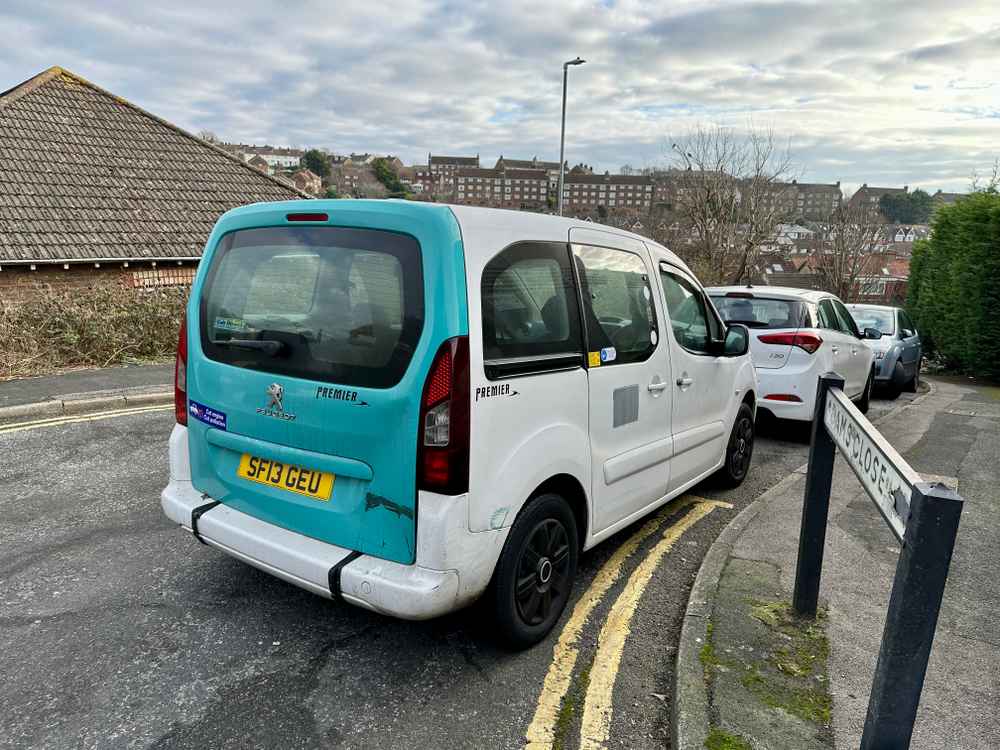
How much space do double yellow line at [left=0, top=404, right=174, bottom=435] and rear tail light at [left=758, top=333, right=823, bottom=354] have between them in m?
6.86

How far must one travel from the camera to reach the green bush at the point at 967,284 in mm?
13672

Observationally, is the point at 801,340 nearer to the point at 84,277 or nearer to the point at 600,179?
the point at 84,277

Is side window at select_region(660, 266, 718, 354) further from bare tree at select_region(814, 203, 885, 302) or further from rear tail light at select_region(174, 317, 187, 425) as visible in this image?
bare tree at select_region(814, 203, 885, 302)

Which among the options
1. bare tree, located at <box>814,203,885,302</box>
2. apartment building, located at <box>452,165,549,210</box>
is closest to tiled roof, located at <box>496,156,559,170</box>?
apartment building, located at <box>452,165,549,210</box>

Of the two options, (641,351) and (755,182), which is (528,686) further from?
(755,182)

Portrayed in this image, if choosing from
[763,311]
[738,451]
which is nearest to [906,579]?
[738,451]

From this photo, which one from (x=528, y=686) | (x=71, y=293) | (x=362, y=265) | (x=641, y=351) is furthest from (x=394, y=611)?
(x=71, y=293)

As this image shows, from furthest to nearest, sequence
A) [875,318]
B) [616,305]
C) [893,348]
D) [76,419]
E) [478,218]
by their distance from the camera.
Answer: [875,318], [893,348], [76,419], [616,305], [478,218]

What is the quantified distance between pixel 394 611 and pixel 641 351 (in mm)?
2008

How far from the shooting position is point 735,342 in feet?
16.5

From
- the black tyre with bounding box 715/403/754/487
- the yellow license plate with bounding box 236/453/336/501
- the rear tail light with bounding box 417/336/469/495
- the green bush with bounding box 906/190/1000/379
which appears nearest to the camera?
the rear tail light with bounding box 417/336/469/495

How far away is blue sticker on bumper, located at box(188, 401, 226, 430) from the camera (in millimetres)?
3273

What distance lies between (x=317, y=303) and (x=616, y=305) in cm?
159

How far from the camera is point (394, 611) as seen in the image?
268cm
